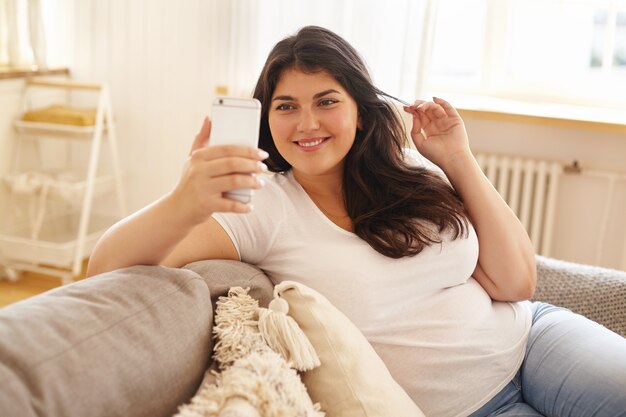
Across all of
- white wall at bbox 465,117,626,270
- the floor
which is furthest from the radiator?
the floor

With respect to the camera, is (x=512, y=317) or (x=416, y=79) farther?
(x=416, y=79)

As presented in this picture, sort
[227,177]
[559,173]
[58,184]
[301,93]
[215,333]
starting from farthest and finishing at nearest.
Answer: [58,184]
[559,173]
[301,93]
[215,333]
[227,177]

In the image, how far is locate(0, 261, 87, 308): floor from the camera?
3.08 metres

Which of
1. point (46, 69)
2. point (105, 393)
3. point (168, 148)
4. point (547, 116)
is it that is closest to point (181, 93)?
point (168, 148)

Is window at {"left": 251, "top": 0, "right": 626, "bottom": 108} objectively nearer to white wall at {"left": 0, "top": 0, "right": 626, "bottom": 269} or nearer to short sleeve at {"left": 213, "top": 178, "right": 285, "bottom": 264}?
white wall at {"left": 0, "top": 0, "right": 626, "bottom": 269}

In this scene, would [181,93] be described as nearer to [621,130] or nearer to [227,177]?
[621,130]

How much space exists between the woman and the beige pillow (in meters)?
0.15

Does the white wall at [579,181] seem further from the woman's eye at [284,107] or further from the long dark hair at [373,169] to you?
the woman's eye at [284,107]

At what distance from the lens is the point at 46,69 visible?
3357 mm

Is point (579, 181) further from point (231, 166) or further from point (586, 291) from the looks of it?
point (231, 166)

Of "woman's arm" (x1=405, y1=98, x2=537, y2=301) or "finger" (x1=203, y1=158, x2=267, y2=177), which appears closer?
"finger" (x1=203, y1=158, x2=267, y2=177)

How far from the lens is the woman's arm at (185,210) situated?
1.03m

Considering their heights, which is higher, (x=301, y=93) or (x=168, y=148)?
(x=301, y=93)

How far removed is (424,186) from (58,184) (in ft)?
6.63
